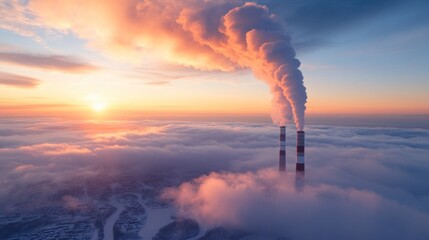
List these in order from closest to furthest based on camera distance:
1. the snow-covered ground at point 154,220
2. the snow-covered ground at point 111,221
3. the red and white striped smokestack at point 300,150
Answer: the red and white striped smokestack at point 300,150 → the snow-covered ground at point 111,221 → the snow-covered ground at point 154,220

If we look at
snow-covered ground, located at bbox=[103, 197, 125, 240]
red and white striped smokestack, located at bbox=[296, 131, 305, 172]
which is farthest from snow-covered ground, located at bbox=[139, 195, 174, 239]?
red and white striped smokestack, located at bbox=[296, 131, 305, 172]

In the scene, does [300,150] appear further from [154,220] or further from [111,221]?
[111,221]

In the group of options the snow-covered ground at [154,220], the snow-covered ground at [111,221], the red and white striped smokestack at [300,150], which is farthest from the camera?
the snow-covered ground at [154,220]

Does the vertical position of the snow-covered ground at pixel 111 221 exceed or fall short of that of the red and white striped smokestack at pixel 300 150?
it falls short

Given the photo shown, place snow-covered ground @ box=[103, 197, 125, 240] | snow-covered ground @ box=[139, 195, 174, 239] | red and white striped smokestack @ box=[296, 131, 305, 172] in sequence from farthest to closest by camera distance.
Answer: snow-covered ground @ box=[139, 195, 174, 239]
snow-covered ground @ box=[103, 197, 125, 240]
red and white striped smokestack @ box=[296, 131, 305, 172]

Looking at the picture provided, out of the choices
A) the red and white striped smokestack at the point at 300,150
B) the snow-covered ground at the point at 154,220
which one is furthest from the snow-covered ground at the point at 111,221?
the red and white striped smokestack at the point at 300,150

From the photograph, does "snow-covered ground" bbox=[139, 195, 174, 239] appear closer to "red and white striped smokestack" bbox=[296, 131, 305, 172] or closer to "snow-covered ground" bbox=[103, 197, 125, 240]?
"snow-covered ground" bbox=[103, 197, 125, 240]

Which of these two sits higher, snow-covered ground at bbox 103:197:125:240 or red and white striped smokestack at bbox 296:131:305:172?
red and white striped smokestack at bbox 296:131:305:172

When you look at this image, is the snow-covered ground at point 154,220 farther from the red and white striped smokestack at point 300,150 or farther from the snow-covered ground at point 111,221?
the red and white striped smokestack at point 300,150

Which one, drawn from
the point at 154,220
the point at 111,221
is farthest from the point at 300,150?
the point at 111,221

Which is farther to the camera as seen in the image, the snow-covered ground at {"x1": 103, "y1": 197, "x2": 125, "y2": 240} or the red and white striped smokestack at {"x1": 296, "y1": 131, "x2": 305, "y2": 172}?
the snow-covered ground at {"x1": 103, "y1": 197, "x2": 125, "y2": 240}

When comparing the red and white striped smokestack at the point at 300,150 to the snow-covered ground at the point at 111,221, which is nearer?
the red and white striped smokestack at the point at 300,150

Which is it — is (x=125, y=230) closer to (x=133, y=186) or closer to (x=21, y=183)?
(x=133, y=186)
